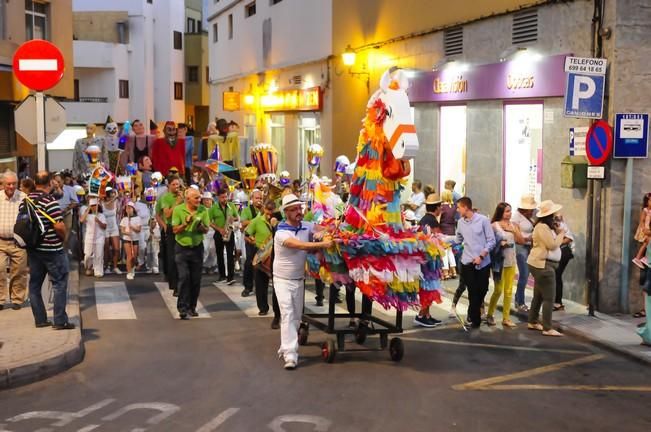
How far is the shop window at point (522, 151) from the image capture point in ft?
55.3

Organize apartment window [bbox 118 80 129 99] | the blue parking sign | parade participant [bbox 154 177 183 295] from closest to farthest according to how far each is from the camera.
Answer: the blue parking sign
parade participant [bbox 154 177 183 295]
apartment window [bbox 118 80 129 99]

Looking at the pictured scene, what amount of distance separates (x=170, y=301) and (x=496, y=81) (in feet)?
23.4

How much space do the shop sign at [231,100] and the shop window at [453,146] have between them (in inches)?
703

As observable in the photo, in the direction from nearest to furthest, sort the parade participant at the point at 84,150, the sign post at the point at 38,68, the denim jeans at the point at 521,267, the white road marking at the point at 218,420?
the white road marking at the point at 218,420
the sign post at the point at 38,68
the denim jeans at the point at 521,267
the parade participant at the point at 84,150

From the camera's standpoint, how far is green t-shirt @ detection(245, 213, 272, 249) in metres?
14.3

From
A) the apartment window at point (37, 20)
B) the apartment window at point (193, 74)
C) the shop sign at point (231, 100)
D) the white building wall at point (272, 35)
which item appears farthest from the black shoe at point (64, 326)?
the apartment window at point (193, 74)

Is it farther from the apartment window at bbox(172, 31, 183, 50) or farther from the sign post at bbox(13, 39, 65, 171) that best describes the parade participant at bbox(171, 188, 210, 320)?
the apartment window at bbox(172, 31, 183, 50)

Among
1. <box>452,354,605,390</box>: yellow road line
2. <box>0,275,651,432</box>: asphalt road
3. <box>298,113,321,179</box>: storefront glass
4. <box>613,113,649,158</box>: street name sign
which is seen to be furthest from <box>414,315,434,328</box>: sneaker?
<box>298,113,321,179</box>: storefront glass

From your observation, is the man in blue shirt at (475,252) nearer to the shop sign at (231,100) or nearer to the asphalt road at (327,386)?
the asphalt road at (327,386)

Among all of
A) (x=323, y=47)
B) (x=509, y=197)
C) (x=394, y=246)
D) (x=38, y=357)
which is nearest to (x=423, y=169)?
(x=509, y=197)

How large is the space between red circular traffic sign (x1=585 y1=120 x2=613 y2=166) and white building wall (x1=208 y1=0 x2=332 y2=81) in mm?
13356

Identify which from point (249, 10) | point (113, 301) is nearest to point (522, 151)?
point (113, 301)

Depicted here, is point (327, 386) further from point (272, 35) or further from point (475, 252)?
point (272, 35)

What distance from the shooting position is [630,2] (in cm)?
1430
